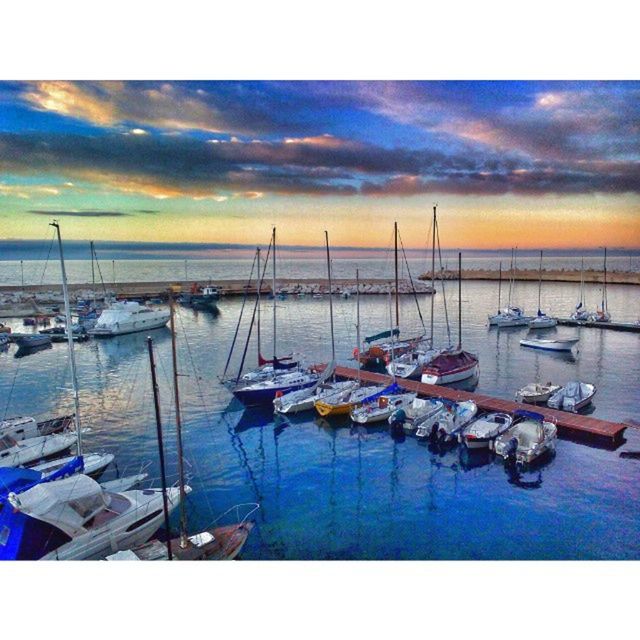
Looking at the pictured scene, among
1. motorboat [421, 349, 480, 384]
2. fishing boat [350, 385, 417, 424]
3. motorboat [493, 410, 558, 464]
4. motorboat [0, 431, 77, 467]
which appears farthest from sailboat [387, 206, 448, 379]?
motorboat [0, 431, 77, 467]

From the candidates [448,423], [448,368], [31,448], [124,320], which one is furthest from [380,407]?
[124,320]

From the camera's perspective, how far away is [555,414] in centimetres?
768

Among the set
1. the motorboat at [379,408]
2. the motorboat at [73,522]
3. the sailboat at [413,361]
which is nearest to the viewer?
the motorboat at [73,522]

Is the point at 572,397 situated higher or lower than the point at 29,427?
lower

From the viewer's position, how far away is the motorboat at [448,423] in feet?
23.3

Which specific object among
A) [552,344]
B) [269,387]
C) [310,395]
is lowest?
[552,344]

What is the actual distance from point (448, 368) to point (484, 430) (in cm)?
307

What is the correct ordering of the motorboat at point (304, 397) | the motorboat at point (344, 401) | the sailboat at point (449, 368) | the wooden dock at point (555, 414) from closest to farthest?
the wooden dock at point (555, 414), the motorboat at point (344, 401), the motorboat at point (304, 397), the sailboat at point (449, 368)

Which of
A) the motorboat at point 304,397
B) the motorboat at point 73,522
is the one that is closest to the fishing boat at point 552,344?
the motorboat at point 304,397

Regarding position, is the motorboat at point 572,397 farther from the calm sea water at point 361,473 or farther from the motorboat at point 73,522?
the motorboat at point 73,522

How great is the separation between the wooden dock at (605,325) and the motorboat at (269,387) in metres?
11.9

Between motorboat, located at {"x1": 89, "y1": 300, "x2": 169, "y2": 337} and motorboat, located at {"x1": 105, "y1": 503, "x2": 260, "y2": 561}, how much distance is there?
12.2m

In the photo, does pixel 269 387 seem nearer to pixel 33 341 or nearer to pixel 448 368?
pixel 448 368
